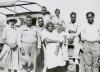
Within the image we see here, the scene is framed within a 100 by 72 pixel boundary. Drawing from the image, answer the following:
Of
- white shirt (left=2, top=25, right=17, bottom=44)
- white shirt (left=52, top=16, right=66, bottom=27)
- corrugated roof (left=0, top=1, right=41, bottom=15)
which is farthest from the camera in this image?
corrugated roof (left=0, top=1, right=41, bottom=15)

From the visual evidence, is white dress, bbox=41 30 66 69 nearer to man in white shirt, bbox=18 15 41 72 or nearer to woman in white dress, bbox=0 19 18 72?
man in white shirt, bbox=18 15 41 72

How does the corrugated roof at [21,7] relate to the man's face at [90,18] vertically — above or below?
above

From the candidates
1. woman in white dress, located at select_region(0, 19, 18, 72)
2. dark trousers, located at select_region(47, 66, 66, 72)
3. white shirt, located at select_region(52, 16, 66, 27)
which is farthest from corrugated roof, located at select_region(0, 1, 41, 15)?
dark trousers, located at select_region(47, 66, 66, 72)

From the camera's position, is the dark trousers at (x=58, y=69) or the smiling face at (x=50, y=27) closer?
the smiling face at (x=50, y=27)

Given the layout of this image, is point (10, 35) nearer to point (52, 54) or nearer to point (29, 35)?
point (29, 35)

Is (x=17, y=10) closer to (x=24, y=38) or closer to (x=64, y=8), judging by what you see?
(x=64, y=8)

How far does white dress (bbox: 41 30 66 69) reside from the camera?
6.96 metres

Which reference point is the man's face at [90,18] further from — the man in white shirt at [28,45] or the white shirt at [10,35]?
the white shirt at [10,35]

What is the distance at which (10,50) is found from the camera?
25.0ft

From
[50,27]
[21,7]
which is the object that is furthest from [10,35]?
[21,7]

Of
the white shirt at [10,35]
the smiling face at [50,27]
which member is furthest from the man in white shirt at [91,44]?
the white shirt at [10,35]

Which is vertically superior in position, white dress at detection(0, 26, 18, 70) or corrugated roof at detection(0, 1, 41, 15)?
corrugated roof at detection(0, 1, 41, 15)

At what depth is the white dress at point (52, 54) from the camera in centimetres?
696

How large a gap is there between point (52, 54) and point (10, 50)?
1178mm
